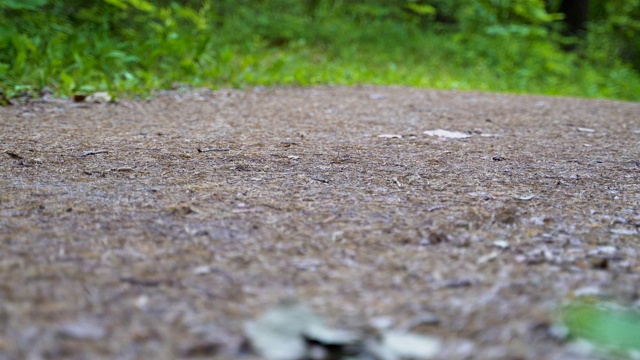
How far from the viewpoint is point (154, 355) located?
0.97m

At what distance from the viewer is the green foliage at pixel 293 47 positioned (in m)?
4.57

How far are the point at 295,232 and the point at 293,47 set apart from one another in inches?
262

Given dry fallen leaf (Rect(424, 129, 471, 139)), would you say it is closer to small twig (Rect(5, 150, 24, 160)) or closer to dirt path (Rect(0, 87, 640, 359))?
dirt path (Rect(0, 87, 640, 359))

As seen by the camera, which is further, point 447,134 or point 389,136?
point 447,134

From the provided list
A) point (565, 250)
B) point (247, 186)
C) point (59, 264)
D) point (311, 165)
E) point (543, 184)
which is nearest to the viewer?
point (59, 264)

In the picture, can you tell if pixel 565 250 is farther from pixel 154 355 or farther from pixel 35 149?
pixel 35 149

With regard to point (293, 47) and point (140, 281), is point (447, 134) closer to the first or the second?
point (140, 281)

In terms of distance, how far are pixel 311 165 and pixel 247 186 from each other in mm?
416

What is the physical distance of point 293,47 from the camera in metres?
7.90

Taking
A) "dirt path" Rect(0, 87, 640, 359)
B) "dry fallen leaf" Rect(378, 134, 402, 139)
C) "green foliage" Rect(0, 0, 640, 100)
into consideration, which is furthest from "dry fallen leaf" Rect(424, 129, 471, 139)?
"green foliage" Rect(0, 0, 640, 100)

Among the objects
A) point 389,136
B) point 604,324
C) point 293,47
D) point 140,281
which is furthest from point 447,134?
point 293,47

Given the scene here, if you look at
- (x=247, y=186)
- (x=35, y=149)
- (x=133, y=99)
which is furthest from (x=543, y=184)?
(x=133, y=99)

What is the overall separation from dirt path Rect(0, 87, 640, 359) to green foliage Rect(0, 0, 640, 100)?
1.68 m

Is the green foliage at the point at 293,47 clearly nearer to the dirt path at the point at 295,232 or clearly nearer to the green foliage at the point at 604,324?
the dirt path at the point at 295,232
